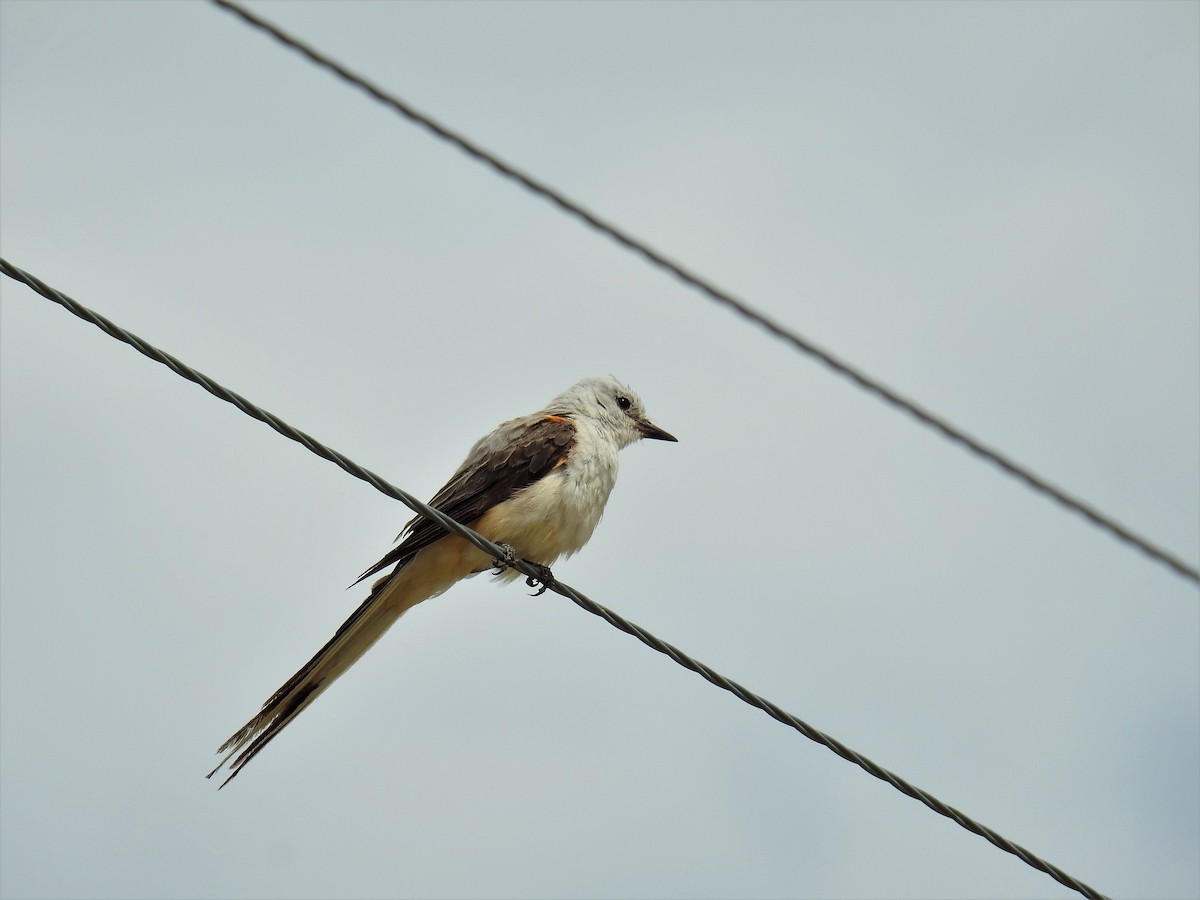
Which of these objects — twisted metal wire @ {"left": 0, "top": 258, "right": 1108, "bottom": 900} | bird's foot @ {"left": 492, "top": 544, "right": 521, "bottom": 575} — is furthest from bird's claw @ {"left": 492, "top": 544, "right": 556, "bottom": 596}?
twisted metal wire @ {"left": 0, "top": 258, "right": 1108, "bottom": 900}

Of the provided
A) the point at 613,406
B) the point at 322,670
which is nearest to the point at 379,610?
the point at 322,670

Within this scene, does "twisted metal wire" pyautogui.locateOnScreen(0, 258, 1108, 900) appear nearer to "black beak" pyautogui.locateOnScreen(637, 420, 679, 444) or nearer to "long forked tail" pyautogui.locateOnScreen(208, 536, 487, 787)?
"long forked tail" pyautogui.locateOnScreen(208, 536, 487, 787)

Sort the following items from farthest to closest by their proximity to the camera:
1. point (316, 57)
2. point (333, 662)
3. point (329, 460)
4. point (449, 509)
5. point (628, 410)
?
point (628, 410)
point (449, 509)
point (333, 662)
point (329, 460)
point (316, 57)

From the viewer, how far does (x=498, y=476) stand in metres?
7.12

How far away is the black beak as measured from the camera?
8.66 m

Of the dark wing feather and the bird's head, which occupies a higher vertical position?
the bird's head

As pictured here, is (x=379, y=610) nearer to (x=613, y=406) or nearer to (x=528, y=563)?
(x=528, y=563)

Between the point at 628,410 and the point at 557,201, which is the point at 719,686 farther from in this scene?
the point at 628,410

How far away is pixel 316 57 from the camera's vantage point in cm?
376

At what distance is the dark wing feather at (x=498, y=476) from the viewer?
271 inches

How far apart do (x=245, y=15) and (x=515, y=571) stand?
11.8ft

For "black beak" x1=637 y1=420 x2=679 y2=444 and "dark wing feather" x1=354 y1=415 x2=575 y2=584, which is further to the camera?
"black beak" x1=637 y1=420 x2=679 y2=444

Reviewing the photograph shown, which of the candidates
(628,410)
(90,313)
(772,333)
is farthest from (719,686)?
(628,410)

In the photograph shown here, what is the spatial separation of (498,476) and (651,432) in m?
1.79
